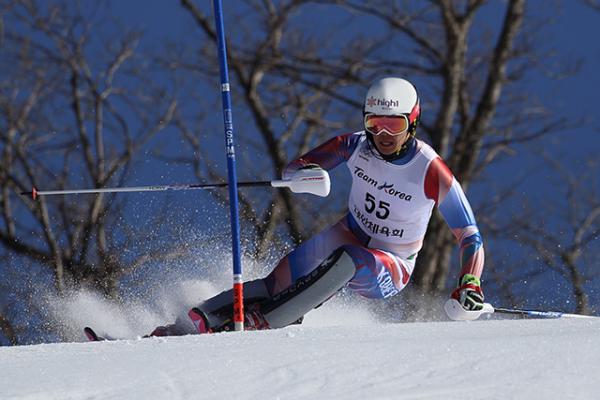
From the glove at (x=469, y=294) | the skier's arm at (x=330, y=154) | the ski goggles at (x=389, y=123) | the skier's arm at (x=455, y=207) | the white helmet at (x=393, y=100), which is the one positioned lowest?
the glove at (x=469, y=294)

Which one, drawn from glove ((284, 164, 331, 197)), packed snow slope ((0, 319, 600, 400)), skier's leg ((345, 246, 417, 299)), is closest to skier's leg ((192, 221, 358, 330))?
skier's leg ((345, 246, 417, 299))

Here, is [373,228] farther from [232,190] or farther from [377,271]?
[232,190]

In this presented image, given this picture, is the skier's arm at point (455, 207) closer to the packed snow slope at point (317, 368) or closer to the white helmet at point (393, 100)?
the white helmet at point (393, 100)

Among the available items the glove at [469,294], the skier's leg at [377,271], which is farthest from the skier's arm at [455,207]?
the skier's leg at [377,271]

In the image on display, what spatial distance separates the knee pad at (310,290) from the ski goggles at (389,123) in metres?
0.64

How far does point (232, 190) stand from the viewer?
568 cm

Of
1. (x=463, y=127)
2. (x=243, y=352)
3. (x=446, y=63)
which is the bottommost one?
(x=463, y=127)

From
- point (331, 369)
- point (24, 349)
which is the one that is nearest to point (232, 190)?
point (24, 349)

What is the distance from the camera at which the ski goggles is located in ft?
17.6

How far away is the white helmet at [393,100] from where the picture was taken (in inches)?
211

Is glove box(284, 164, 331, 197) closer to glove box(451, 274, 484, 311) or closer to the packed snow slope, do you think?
glove box(451, 274, 484, 311)

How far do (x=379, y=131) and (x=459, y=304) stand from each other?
100 cm

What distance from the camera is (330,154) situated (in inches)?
228

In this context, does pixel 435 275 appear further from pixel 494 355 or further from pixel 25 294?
pixel 494 355
